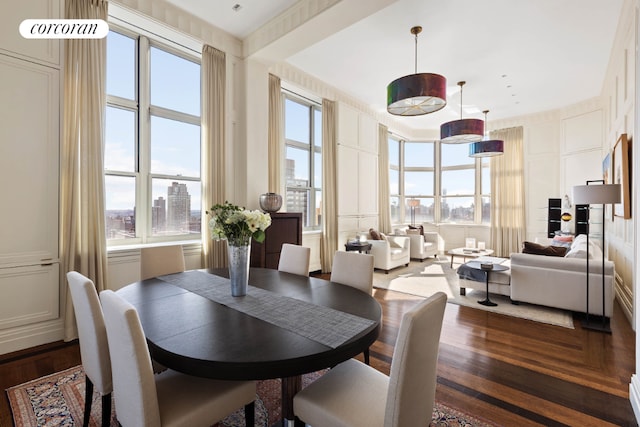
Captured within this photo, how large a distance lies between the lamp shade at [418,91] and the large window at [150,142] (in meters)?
2.63

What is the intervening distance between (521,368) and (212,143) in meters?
3.98

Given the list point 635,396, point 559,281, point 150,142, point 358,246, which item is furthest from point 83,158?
point 559,281

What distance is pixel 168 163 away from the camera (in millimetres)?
3846

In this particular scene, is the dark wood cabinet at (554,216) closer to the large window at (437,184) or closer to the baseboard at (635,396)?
the large window at (437,184)

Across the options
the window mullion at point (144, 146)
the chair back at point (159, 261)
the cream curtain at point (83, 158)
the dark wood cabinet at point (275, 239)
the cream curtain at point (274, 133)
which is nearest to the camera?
the chair back at point (159, 261)

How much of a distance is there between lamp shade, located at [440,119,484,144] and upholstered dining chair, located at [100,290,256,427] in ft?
15.9

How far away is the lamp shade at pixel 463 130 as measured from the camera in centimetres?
487

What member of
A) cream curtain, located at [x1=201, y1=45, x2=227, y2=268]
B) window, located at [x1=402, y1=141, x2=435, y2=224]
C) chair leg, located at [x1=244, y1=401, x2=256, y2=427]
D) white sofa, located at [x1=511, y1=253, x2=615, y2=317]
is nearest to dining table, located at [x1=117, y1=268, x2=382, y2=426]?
chair leg, located at [x1=244, y1=401, x2=256, y2=427]

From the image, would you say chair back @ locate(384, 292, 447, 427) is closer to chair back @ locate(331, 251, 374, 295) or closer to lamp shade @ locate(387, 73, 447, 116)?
chair back @ locate(331, 251, 374, 295)

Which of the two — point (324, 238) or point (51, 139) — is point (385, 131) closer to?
point (324, 238)

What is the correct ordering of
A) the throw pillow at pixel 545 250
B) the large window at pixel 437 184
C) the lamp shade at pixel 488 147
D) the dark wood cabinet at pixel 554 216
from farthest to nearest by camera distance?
the large window at pixel 437 184, the dark wood cabinet at pixel 554 216, the lamp shade at pixel 488 147, the throw pillow at pixel 545 250

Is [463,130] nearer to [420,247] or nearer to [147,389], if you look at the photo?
[420,247]

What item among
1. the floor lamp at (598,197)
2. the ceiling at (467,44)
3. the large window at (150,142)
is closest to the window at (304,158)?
the ceiling at (467,44)

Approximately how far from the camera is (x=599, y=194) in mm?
3051
